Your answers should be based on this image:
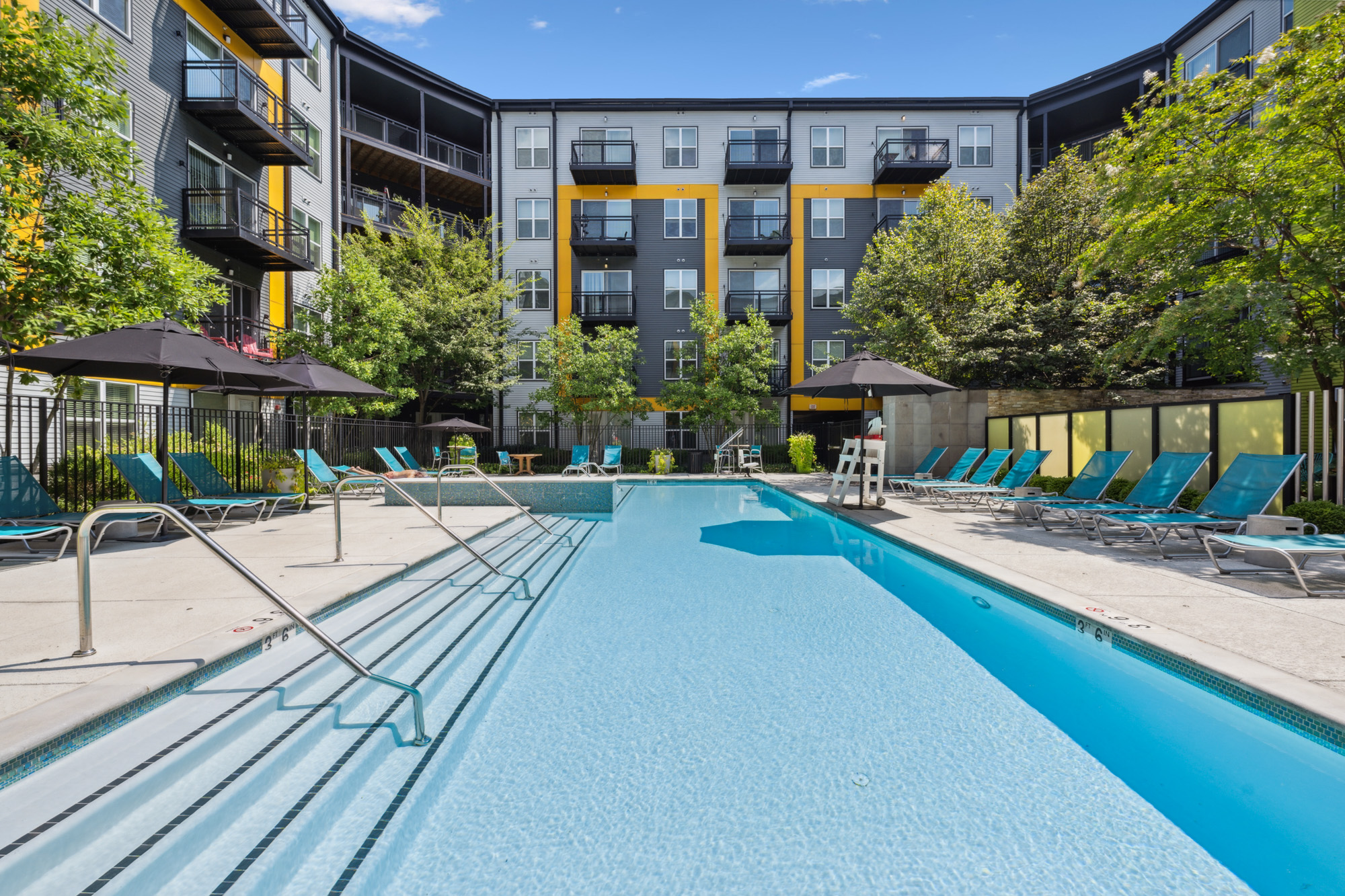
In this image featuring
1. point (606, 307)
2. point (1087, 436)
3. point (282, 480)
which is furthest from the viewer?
point (606, 307)

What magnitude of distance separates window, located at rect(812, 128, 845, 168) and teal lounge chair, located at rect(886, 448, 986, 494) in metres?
15.4

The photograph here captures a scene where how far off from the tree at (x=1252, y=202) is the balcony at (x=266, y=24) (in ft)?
58.4

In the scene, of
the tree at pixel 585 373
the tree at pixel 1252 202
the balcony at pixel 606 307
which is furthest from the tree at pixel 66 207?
the balcony at pixel 606 307

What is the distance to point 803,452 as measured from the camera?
64.5 ft

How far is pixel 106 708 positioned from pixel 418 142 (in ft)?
83.0

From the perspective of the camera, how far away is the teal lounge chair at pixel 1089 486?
7840 millimetres

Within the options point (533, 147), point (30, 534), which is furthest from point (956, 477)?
point (533, 147)

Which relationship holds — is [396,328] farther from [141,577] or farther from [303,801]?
[303,801]

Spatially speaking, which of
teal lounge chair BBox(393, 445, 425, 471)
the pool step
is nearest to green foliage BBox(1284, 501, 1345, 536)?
the pool step

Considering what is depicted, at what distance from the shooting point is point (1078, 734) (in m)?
2.86

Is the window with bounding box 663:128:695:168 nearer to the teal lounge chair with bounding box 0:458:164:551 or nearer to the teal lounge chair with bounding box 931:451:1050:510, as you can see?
the teal lounge chair with bounding box 931:451:1050:510

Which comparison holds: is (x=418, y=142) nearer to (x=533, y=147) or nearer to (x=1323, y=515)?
(x=533, y=147)

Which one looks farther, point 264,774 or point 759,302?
point 759,302

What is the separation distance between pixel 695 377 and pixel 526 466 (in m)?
6.63
